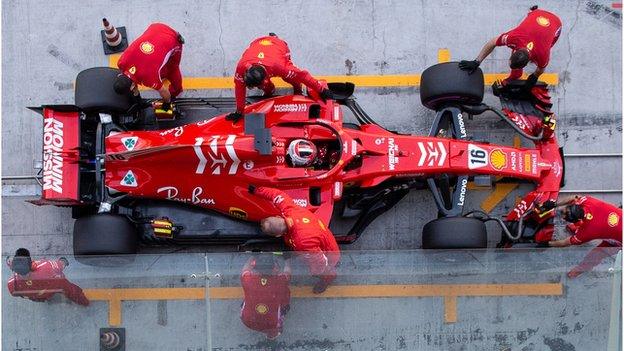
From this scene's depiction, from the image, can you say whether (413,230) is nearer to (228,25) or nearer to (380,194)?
(380,194)

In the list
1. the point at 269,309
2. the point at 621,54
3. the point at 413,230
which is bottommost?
the point at 269,309

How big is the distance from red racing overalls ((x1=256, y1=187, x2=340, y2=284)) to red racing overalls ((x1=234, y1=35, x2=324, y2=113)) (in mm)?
1144

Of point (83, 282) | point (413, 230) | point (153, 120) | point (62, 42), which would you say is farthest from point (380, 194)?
point (62, 42)

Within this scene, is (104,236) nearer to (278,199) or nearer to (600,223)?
(278,199)

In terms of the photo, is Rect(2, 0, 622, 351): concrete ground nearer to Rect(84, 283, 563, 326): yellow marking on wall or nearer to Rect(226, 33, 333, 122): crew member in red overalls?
Rect(226, 33, 333, 122): crew member in red overalls

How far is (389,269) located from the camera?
6.46 m

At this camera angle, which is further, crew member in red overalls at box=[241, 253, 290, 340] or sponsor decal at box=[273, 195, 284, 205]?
sponsor decal at box=[273, 195, 284, 205]

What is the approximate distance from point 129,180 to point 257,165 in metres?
1.30

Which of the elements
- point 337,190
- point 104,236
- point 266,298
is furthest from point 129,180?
point 337,190

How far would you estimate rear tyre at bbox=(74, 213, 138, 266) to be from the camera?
697 cm

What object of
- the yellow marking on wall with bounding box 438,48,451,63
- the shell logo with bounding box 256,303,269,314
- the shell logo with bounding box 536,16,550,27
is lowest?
the shell logo with bounding box 256,303,269,314

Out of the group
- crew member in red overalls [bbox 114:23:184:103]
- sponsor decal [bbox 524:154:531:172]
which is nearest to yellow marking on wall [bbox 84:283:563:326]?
sponsor decal [bbox 524:154:531:172]

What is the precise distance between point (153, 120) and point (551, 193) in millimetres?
4211

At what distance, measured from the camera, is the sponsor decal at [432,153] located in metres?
7.04
